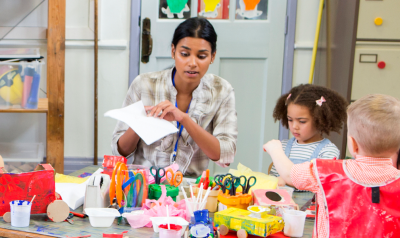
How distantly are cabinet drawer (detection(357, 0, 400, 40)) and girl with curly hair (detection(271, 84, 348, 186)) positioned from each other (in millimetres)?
505

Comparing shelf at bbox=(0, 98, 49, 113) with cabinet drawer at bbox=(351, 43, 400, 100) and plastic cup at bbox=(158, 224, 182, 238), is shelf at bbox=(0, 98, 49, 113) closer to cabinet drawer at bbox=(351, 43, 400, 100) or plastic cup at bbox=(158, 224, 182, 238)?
plastic cup at bbox=(158, 224, 182, 238)

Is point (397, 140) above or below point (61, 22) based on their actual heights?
below

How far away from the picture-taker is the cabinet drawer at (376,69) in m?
1.92

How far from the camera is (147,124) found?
3.37 feet

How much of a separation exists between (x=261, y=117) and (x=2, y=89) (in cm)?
165

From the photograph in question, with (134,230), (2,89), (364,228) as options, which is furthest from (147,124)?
(2,89)

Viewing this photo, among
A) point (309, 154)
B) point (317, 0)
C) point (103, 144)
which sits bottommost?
point (103, 144)

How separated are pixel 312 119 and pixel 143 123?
3.01 ft

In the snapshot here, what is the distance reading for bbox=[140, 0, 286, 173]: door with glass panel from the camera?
7.95 ft

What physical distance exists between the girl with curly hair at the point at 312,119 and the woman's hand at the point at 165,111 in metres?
0.59

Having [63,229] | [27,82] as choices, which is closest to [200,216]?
[63,229]

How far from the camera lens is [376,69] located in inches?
76.2

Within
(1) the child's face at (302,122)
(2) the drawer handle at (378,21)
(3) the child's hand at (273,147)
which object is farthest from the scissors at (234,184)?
(2) the drawer handle at (378,21)

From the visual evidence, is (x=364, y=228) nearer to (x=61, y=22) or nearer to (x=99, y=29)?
(x=61, y=22)
